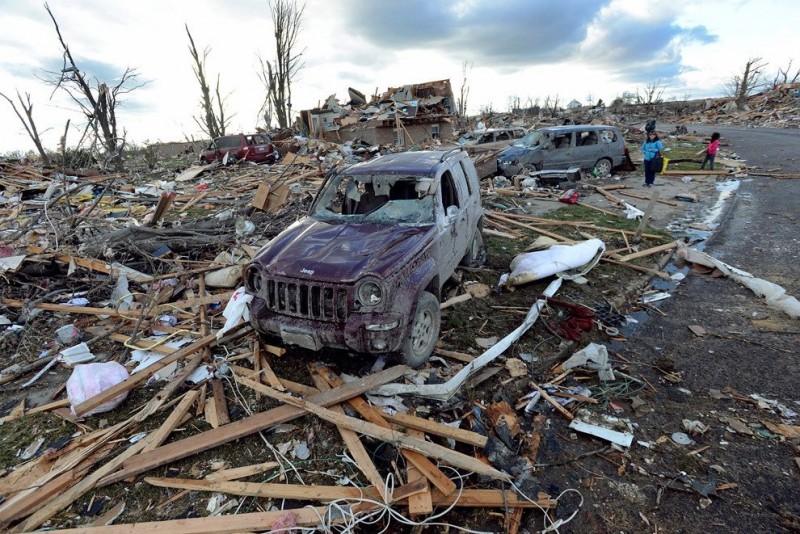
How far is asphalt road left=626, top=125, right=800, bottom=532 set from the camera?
2660mm

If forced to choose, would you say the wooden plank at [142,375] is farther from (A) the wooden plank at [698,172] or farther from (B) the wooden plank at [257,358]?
(A) the wooden plank at [698,172]

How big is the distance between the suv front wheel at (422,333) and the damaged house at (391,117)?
729 inches

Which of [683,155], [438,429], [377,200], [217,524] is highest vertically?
[683,155]

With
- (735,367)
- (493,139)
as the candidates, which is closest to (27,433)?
(735,367)

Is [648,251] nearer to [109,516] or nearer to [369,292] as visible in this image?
[369,292]

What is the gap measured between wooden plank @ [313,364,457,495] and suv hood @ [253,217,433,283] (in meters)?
1.09

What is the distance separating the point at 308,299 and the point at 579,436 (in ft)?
8.51

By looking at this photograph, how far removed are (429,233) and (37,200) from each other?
511 inches

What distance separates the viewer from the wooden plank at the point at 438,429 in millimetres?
3062

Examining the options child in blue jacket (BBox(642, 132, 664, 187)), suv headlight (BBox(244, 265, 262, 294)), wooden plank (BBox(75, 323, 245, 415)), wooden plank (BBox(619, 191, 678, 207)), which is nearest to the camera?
wooden plank (BBox(75, 323, 245, 415))

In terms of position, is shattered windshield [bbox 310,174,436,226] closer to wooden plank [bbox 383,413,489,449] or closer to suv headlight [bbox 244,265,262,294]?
suv headlight [bbox 244,265,262,294]

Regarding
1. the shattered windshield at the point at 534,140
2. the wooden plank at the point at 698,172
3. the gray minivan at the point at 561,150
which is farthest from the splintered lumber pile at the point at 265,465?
the wooden plank at the point at 698,172

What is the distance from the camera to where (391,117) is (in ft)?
79.7

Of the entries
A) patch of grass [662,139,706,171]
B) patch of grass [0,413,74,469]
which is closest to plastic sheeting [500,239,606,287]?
patch of grass [0,413,74,469]
